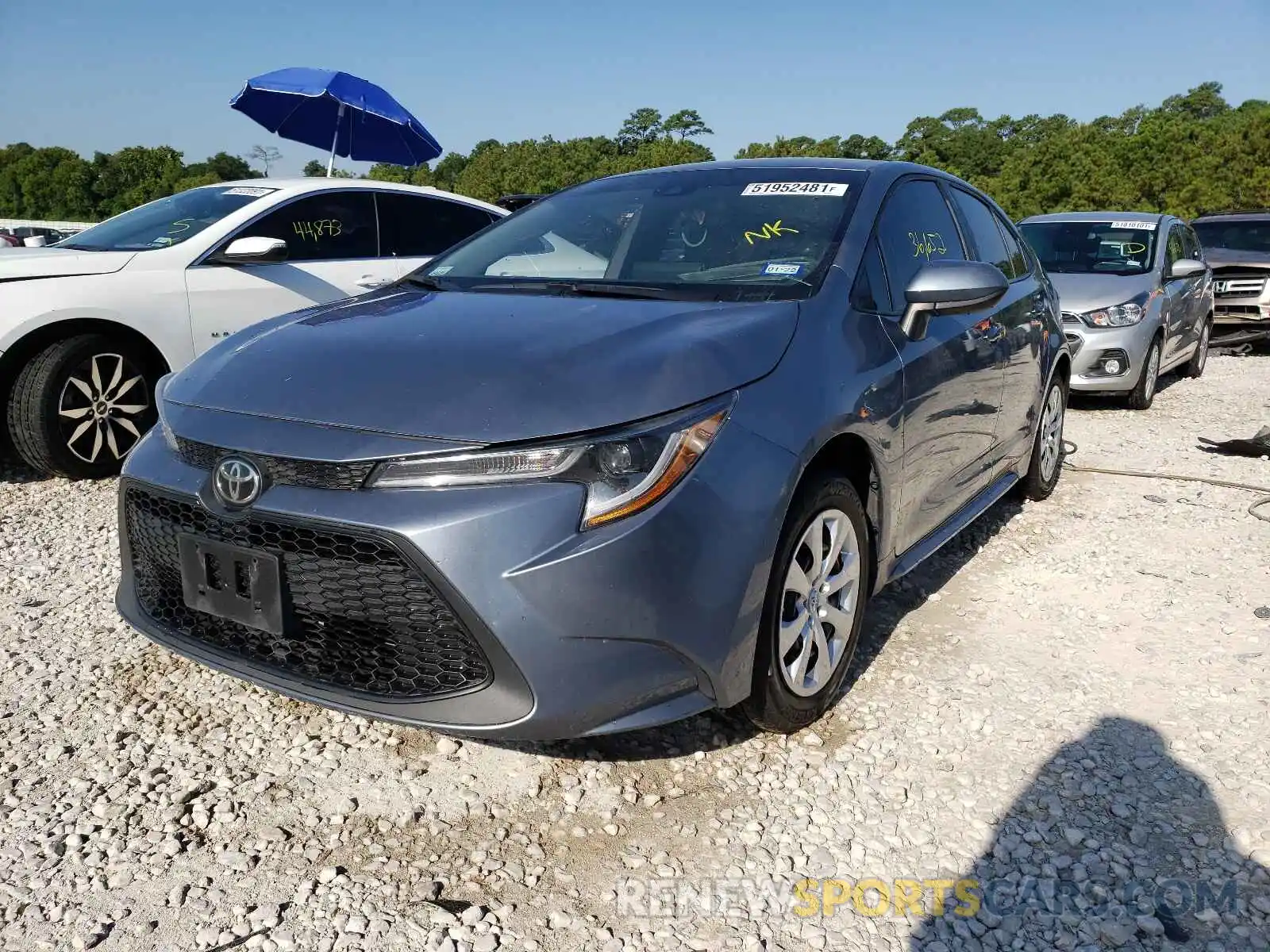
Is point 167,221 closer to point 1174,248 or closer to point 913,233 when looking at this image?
point 913,233

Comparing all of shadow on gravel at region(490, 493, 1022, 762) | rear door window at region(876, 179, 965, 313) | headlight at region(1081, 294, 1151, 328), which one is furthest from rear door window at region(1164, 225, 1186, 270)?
rear door window at region(876, 179, 965, 313)

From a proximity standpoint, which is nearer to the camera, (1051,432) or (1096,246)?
(1051,432)

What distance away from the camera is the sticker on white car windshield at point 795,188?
3.15 meters

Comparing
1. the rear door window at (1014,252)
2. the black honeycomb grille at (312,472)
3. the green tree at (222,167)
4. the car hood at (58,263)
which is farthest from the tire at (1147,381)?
the green tree at (222,167)

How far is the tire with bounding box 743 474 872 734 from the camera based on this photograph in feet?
7.75

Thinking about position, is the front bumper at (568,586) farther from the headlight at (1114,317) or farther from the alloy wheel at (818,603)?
the headlight at (1114,317)

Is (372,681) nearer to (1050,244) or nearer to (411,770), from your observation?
(411,770)

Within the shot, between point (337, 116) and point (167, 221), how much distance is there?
18.0 feet

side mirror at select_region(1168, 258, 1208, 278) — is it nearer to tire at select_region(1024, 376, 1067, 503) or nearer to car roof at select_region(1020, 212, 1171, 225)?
car roof at select_region(1020, 212, 1171, 225)

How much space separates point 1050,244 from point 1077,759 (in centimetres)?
698

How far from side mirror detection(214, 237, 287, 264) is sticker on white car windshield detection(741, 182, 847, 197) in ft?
9.28

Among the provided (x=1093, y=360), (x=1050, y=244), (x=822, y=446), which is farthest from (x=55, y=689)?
(x=1050, y=244)

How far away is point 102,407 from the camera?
4758 mm

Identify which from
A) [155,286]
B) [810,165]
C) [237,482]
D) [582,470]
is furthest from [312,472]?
[155,286]
